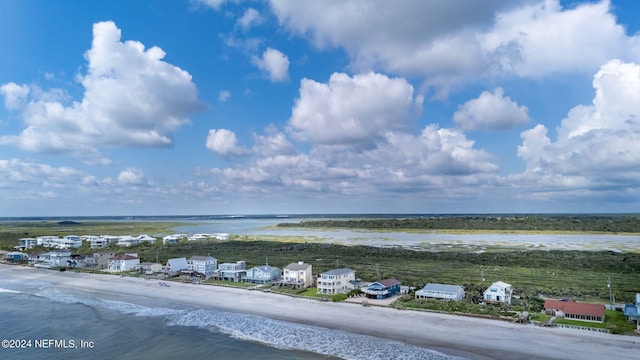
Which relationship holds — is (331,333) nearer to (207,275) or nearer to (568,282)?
(207,275)

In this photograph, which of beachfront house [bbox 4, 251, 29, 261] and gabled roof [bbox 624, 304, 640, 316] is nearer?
gabled roof [bbox 624, 304, 640, 316]

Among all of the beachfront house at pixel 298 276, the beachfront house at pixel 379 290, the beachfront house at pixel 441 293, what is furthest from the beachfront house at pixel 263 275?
the beachfront house at pixel 441 293

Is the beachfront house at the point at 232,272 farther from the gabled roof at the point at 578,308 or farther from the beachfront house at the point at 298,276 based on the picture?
the gabled roof at the point at 578,308

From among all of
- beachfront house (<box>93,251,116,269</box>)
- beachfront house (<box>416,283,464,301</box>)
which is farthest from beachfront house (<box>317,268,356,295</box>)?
beachfront house (<box>93,251,116,269</box>)

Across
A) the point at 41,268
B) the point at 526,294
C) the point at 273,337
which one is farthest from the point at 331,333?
the point at 41,268

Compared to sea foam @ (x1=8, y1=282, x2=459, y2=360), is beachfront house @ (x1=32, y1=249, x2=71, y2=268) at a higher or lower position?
higher

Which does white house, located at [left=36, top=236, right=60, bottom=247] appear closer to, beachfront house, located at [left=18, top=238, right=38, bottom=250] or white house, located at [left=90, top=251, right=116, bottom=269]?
beachfront house, located at [left=18, top=238, right=38, bottom=250]

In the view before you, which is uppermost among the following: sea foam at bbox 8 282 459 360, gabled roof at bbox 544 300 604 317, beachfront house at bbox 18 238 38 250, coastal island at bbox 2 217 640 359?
beachfront house at bbox 18 238 38 250
